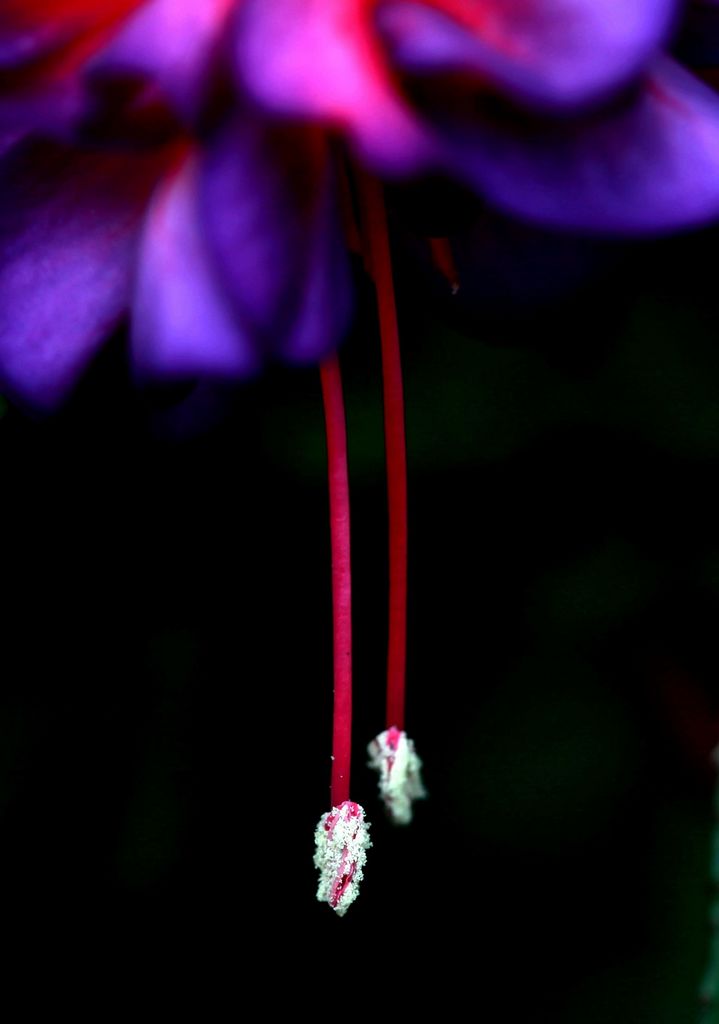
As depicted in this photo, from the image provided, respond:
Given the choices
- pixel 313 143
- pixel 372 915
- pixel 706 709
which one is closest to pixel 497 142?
pixel 313 143

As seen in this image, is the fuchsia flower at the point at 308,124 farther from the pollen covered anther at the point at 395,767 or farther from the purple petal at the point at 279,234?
the pollen covered anther at the point at 395,767

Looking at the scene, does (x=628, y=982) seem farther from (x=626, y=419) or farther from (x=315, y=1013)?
→ (x=626, y=419)

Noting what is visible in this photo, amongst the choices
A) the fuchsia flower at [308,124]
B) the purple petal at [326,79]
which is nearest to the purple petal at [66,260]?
the fuchsia flower at [308,124]

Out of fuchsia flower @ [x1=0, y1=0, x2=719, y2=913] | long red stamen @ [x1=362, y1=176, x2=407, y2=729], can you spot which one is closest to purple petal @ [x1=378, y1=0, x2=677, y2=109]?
fuchsia flower @ [x1=0, y1=0, x2=719, y2=913]

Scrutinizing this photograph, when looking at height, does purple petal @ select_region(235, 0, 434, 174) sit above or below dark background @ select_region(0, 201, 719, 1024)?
above

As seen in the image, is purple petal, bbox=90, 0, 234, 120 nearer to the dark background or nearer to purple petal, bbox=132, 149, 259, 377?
purple petal, bbox=132, 149, 259, 377
